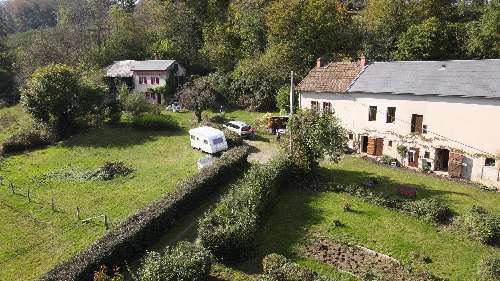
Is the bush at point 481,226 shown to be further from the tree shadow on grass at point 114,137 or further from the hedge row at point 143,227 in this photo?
the tree shadow on grass at point 114,137

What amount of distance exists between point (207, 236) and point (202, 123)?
81.1 ft

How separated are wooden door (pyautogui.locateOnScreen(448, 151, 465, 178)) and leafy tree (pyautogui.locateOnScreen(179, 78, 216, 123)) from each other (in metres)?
28.7

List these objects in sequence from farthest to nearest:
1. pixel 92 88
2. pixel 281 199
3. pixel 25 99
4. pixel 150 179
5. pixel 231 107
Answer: pixel 231 107, pixel 92 88, pixel 25 99, pixel 150 179, pixel 281 199

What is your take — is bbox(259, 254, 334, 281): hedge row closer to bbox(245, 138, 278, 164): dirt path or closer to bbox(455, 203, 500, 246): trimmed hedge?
bbox(455, 203, 500, 246): trimmed hedge

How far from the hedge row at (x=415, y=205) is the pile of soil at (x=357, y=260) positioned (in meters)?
5.59

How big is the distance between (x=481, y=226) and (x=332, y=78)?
20382mm

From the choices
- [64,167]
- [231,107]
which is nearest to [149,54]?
[231,107]

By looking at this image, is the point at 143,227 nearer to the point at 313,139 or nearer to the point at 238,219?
the point at 238,219

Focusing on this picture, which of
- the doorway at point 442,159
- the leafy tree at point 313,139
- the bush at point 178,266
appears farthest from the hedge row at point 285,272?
the doorway at point 442,159

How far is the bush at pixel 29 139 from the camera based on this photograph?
129 ft

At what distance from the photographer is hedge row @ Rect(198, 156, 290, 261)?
19.5 meters

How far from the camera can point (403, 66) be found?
35.0 meters

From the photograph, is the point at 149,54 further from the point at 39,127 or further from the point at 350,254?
the point at 350,254

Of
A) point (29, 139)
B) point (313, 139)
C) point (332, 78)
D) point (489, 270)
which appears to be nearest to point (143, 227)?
point (313, 139)
